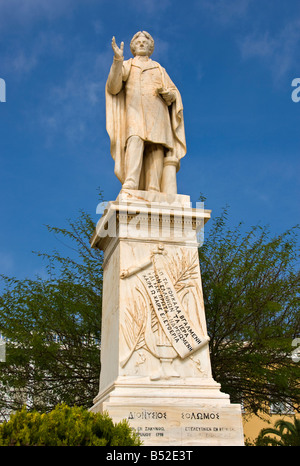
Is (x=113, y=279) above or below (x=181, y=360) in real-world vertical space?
above

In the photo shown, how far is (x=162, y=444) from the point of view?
4.93 metres

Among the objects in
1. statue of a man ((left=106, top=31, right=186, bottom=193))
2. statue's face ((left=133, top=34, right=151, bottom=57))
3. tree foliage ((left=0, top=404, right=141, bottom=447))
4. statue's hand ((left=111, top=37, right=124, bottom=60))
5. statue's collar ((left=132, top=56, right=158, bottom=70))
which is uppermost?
statue's face ((left=133, top=34, right=151, bottom=57))

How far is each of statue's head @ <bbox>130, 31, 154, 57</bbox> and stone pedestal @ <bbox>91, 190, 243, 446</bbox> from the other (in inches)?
99.2

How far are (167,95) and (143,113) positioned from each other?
0.46 m

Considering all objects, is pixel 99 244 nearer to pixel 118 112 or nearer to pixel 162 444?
pixel 118 112

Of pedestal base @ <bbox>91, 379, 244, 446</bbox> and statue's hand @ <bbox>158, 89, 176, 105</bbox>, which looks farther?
statue's hand @ <bbox>158, 89, 176, 105</bbox>

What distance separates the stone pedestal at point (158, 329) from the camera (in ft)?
16.8

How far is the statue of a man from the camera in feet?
23.1

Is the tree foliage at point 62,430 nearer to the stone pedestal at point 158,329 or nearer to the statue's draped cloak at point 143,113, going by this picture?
the stone pedestal at point 158,329

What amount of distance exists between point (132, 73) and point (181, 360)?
4.28 meters

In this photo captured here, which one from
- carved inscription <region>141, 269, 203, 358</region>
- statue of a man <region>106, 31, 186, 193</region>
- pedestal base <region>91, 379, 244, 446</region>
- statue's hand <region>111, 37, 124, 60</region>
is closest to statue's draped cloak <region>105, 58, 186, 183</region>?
statue of a man <region>106, 31, 186, 193</region>

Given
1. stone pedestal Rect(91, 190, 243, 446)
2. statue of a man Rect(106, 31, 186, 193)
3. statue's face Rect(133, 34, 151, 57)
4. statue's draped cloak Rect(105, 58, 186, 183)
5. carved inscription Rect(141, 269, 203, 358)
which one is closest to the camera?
stone pedestal Rect(91, 190, 243, 446)

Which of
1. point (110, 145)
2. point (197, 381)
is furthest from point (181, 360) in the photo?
→ point (110, 145)

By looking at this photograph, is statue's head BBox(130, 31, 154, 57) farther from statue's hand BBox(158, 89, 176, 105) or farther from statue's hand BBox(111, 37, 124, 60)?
statue's hand BBox(111, 37, 124, 60)
